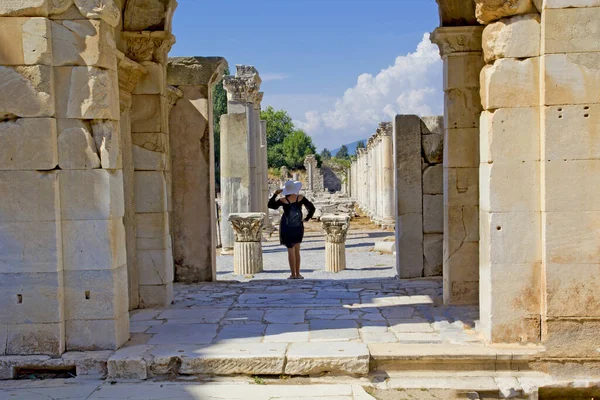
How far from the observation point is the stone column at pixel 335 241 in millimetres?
14609

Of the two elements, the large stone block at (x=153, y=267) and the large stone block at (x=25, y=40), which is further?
the large stone block at (x=153, y=267)

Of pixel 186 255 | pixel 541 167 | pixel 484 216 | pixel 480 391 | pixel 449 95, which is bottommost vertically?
pixel 480 391

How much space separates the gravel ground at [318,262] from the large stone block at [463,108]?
589cm

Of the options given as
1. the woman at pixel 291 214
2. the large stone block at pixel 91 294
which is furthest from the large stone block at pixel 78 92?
the woman at pixel 291 214

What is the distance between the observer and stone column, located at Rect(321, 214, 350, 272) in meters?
14.6

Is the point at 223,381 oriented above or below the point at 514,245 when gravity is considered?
below

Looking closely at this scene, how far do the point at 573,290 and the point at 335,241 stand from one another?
9.17m

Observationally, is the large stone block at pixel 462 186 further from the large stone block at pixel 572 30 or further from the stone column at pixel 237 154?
the stone column at pixel 237 154

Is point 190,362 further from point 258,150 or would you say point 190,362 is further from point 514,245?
point 258,150

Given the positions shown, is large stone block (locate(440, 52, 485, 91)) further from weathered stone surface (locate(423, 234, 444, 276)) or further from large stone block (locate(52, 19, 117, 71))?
large stone block (locate(52, 19, 117, 71))

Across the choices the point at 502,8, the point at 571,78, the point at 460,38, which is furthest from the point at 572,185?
the point at 460,38

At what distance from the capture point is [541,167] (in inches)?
220

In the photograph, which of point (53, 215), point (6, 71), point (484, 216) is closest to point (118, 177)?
point (53, 215)

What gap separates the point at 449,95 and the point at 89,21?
4.19 meters
